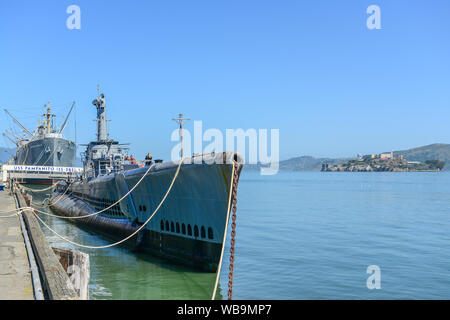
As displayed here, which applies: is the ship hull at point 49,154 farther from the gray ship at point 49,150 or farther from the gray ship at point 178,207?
the gray ship at point 178,207

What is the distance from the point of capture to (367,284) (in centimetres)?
1486

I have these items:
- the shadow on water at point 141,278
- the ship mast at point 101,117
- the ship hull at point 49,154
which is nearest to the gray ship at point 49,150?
the ship hull at point 49,154

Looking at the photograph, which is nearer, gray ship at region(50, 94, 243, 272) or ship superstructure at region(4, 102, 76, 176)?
gray ship at region(50, 94, 243, 272)

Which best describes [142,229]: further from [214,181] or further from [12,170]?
[12,170]

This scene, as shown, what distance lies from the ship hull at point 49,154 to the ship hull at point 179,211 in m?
57.6

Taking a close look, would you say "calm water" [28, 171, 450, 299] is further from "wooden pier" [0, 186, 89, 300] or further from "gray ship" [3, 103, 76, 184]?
"gray ship" [3, 103, 76, 184]

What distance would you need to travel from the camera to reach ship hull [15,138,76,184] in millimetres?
75312

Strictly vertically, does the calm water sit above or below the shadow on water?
below

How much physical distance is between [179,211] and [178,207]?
0.18 metres

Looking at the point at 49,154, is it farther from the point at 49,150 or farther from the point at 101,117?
the point at 101,117

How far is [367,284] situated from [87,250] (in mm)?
13937

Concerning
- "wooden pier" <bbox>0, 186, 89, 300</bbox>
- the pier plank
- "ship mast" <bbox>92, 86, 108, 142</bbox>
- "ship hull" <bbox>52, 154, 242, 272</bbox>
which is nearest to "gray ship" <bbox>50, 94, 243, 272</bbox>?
"ship hull" <bbox>52, 154, 242, 272</bbox>

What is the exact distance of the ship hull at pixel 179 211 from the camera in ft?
47.0
